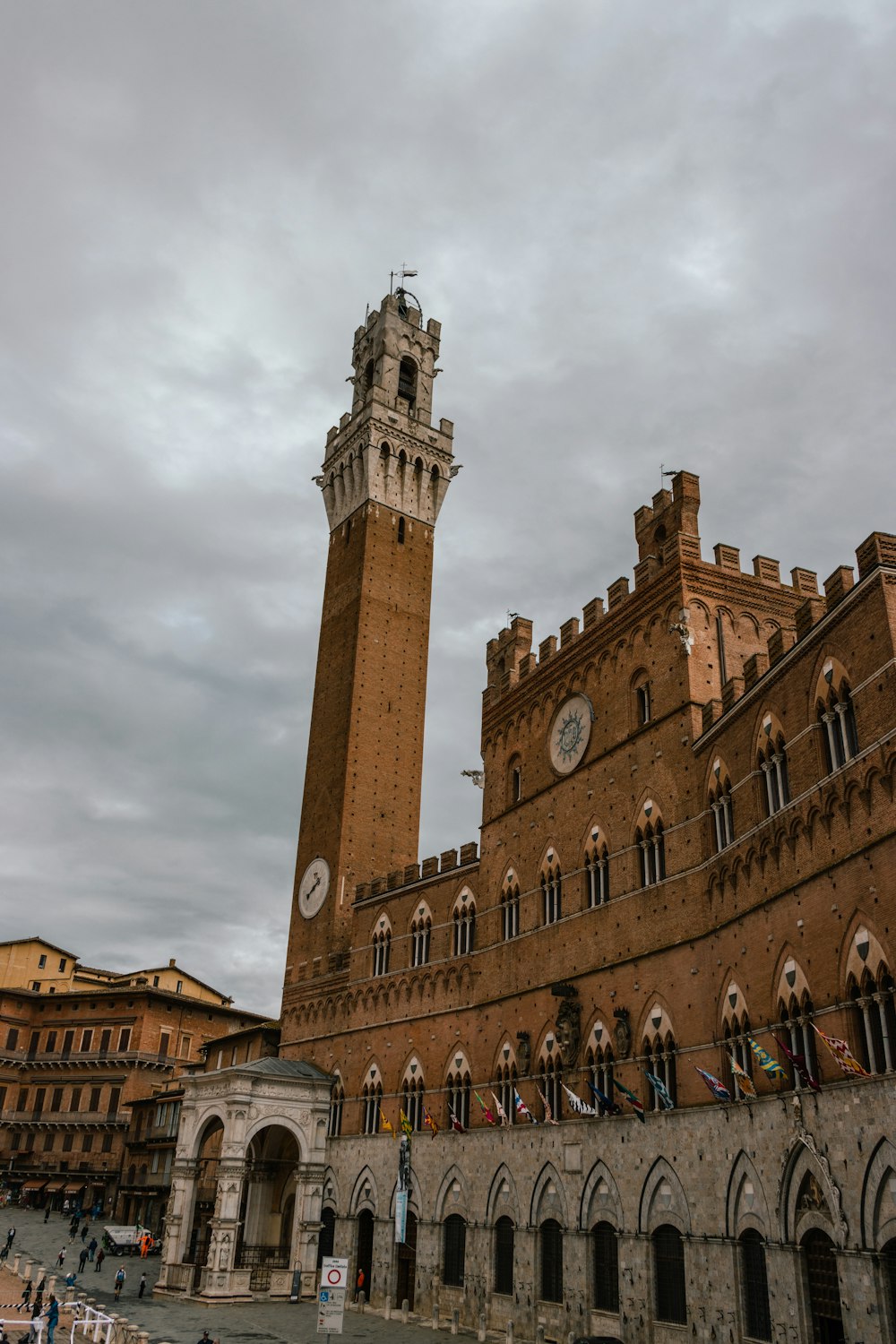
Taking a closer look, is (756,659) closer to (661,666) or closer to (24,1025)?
(661,666)

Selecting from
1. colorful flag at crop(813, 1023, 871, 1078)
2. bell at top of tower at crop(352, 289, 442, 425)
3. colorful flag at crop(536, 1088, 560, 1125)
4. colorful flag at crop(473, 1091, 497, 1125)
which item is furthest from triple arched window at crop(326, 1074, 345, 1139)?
bell at top of tower at crop(352, 289, 442, 425)

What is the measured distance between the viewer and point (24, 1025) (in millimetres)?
70312

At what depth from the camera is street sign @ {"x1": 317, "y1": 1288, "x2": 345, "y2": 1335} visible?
17.2m

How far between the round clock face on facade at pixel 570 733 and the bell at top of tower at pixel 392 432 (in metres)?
24.1

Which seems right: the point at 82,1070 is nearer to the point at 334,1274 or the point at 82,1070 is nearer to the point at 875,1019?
the point at 334,1274

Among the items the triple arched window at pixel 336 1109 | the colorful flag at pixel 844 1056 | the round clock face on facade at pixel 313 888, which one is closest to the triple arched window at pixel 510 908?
the triple arched window at pixel 336 1109

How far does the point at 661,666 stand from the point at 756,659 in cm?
535

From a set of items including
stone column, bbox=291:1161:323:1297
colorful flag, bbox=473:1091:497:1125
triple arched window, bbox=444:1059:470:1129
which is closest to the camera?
colorful flag, bbox=473:1091:497:1125

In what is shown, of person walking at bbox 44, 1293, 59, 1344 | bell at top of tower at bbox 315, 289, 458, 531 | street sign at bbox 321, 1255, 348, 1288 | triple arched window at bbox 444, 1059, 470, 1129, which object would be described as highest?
bell at top of tower at bbox 315, 289, 458, 531

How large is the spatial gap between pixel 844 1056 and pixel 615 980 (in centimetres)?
1065

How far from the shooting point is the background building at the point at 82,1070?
63281 mm

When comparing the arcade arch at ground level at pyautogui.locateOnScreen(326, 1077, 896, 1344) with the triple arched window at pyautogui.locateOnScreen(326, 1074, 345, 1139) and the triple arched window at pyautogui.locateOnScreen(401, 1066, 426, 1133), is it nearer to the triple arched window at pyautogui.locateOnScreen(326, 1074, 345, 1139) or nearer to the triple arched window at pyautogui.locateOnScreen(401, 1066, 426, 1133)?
the triple arched window at pyautogui.locateOnScreen(401, 1066, 426, 1133)

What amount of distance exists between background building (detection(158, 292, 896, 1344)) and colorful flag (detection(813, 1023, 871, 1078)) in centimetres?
9

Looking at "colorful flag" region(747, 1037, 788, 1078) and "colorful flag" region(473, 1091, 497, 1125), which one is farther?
"colorful flag" region(473, 1091, 497, 1125)
